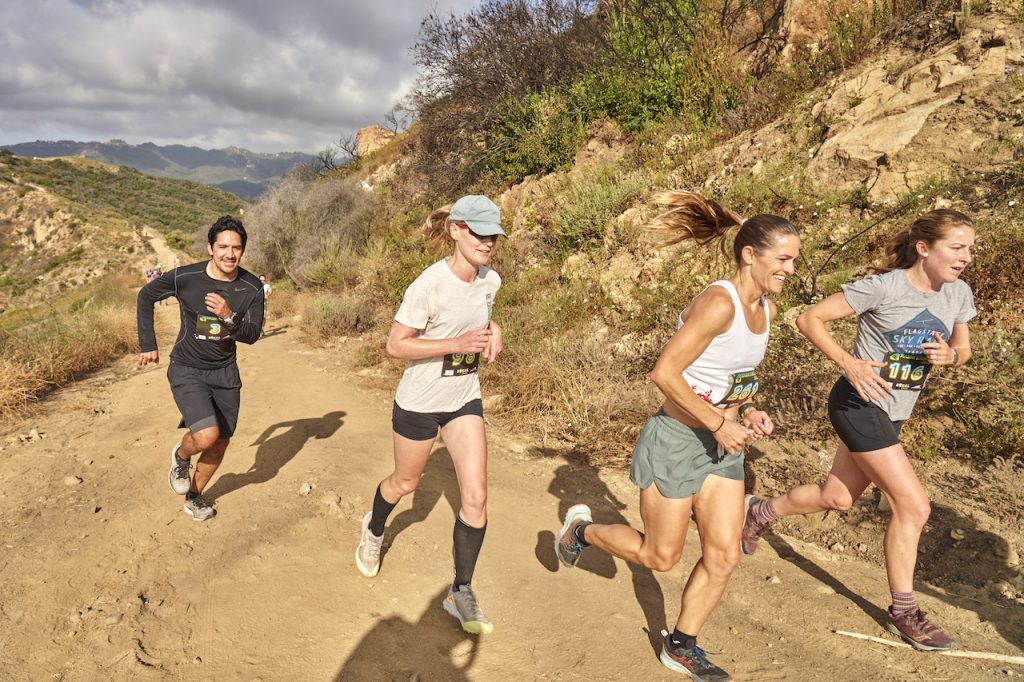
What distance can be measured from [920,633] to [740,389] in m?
1.67

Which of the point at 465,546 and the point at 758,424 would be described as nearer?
the point at 758,424

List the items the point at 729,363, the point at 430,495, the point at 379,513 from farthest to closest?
1. the point at 430,495
2. the point at 379,513
3. the point at 729,363

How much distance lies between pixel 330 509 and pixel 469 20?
13.1m

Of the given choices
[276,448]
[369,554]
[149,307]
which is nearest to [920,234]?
[369,554]

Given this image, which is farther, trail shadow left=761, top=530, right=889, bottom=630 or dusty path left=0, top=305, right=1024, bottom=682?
trail shadow left=761, top=530, right=889, bottom=630

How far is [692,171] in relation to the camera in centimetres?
860

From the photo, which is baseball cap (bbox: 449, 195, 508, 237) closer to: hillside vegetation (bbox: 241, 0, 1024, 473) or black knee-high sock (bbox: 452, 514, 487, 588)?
black knee-high sock (bbox: 452, 514, 487, 588)

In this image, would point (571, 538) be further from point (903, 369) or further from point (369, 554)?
point (903, 369)

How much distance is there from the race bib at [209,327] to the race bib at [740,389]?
10.4 ft

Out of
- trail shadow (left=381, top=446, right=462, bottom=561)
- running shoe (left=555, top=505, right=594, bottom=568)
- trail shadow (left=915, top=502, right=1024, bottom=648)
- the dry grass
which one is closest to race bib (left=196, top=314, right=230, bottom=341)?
trail shadow (left=381, top=446, right=462, bottom=561)

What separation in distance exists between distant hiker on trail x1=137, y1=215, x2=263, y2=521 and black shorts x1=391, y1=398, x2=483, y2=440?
1.49 metres

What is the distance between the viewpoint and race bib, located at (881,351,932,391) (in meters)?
2.93

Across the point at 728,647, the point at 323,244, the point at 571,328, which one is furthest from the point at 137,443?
the point at 323,244

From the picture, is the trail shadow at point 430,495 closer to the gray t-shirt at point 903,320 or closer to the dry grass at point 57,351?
the gray t-shirt at point 903,320
